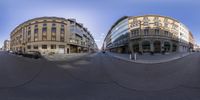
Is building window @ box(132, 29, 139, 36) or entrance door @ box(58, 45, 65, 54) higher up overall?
building window @ box(132, 29, 139, 36)

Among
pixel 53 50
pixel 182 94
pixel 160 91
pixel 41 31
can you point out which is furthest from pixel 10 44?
pixel 182 94

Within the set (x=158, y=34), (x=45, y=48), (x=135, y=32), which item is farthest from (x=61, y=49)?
(x=158, y=34)

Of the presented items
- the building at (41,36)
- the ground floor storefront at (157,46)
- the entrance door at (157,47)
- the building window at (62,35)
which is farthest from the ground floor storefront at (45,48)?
the entrance door at (157,47)

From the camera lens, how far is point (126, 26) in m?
4.78

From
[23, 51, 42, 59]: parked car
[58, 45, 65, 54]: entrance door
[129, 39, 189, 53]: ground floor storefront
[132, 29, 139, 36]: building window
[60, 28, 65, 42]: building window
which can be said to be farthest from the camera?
[132, 29, 139, 36]: building window

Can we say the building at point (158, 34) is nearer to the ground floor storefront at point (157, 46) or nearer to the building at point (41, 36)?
the ground floor storefront at point (157, 46)

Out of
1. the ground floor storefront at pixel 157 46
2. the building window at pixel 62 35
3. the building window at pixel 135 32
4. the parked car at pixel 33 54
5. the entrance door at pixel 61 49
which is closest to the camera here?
the parked car at pixel 33 54

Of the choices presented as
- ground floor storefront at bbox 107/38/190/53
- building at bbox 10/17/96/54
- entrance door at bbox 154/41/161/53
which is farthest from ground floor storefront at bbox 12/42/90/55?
entrance door at bbox 154/41/161/53

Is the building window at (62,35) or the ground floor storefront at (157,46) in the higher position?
the building window at (62,35)

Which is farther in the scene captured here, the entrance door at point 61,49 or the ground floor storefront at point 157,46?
the ground floor storefront at point 157,46

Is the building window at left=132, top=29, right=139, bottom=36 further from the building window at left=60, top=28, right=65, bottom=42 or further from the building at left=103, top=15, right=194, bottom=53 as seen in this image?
the building window at left=60, top=28, right=65, bottom=42

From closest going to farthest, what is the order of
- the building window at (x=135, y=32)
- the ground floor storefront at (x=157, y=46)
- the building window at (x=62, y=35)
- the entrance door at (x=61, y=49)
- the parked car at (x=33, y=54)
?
the parked car at (x=33, y=54), the entrance door at (x=61, y=49), the building window at (x=62, y=35), the ground floor storefront at (x=157, y=46), the building window at (x=135, y=32)

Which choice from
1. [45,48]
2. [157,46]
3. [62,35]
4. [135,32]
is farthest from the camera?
[135,32]

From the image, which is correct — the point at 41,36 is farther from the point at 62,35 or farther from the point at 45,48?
the point at 62,35
